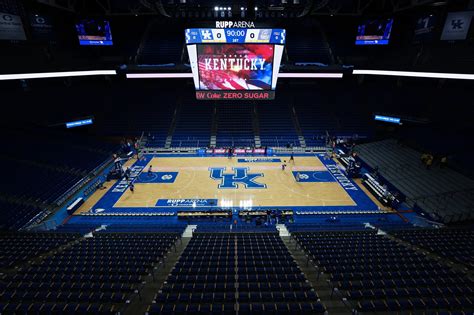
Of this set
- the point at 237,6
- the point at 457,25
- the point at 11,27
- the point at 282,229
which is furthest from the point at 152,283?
the point at 457,25

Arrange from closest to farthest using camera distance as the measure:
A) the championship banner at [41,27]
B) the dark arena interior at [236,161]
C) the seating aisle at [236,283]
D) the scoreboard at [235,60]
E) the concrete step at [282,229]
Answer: the seating aisle at [236,283]
the dark arena interior at [236,161]
the concrete step at [282,229]
the scoreboard at [235,60]
the championship banner at [41,27]

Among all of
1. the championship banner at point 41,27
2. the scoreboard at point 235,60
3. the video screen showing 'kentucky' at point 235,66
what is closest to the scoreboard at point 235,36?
the scoreboard at point 235,60

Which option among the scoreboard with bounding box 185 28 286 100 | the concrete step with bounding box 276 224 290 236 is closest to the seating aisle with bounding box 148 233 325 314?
the concrete step with bounding box 276 224 290 236

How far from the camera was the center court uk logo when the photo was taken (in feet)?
73.3

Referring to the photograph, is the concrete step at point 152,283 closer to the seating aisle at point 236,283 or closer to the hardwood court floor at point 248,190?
→ the seating aisle at point 236,283

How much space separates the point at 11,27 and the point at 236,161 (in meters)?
29.6

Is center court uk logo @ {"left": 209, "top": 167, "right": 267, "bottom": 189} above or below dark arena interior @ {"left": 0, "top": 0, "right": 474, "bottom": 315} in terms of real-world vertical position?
below

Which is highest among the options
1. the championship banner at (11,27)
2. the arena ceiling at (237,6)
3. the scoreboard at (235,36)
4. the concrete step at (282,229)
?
the arena ceiling at (237,6)

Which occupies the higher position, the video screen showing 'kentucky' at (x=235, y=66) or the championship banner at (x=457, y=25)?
the championship banner at (x=457, y=25)

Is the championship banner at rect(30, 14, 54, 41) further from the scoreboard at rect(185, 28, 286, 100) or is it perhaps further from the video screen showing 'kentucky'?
the video screen showing 'kentucky'

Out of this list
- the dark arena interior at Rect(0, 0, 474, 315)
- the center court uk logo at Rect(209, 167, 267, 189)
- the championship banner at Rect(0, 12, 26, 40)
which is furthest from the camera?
the championship banner at Rect(0, 12, 26, 40)

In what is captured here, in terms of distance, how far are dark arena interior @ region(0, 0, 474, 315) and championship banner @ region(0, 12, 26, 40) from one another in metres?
0.22

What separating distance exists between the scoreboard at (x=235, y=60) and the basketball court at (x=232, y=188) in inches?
330

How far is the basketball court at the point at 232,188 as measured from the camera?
19281 millimetres
